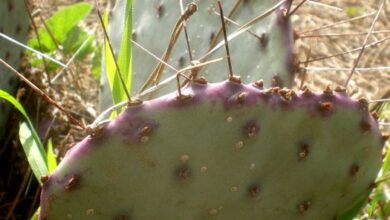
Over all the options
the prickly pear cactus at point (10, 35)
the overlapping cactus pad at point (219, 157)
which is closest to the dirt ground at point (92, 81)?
the prickly pear cactus at point (10, 35)

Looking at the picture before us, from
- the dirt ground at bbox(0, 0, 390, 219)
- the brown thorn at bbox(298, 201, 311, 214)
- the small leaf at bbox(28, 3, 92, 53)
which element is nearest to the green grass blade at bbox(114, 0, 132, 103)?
the dirt ground at bbox(0, 0, 390, 219)

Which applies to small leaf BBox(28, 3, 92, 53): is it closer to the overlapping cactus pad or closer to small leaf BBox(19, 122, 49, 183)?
small leaf BBox(19, 122, 49, 183)

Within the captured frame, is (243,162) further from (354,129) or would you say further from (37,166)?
(37,166)

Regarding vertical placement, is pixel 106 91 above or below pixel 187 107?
below

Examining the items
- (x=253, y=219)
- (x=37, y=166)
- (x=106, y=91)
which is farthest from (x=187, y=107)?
(x=106, y=91)

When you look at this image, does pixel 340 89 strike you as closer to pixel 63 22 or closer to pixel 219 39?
pixel 219 39

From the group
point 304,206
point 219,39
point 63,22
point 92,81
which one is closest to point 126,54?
point 219,39
